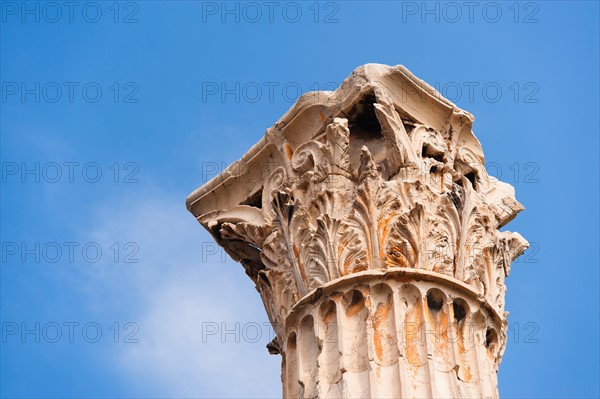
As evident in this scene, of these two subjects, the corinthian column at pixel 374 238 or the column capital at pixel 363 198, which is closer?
the corinthian column at pixel 374 238

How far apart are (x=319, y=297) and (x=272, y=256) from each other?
1.50 m

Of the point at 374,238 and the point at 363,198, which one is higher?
the point at 363,198

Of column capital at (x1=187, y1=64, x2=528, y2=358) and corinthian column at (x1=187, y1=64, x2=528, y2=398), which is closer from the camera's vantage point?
corinthian column at (x1=187, y1=64, x2=528, y2=398)

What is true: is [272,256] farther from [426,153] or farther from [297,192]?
[426,153]

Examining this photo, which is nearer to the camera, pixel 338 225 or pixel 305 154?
pixel 338 225

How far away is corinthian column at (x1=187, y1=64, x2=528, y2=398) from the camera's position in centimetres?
1525

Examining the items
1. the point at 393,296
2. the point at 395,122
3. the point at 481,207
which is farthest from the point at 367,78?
the point at 393,296

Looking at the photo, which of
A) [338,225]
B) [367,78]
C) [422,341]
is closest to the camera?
[422,341]

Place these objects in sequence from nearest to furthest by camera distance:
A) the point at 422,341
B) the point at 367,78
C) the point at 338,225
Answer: the point at 422,341, the point at 338,225, the point at 367,78

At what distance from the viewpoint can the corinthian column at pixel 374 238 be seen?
1525 centimetres

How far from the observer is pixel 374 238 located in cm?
1612

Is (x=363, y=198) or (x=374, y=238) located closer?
(x=374, y=238)

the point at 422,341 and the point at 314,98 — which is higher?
the point at 314,98

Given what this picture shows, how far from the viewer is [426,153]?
17672 millimetres
